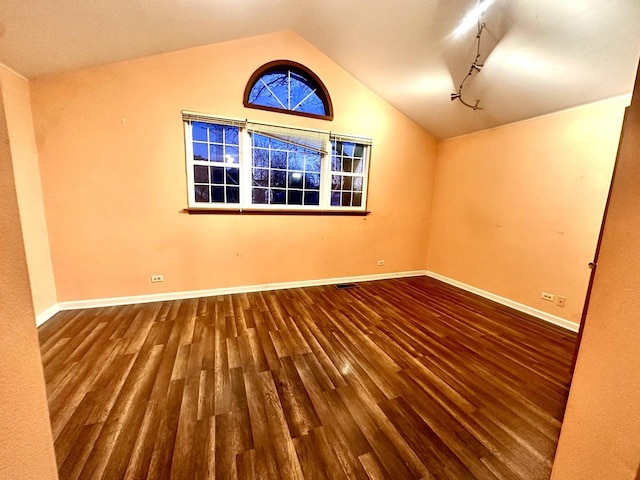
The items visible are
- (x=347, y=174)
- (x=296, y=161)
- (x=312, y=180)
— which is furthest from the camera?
(x=347, y=174)

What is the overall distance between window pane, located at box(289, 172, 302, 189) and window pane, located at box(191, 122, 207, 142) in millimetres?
1163

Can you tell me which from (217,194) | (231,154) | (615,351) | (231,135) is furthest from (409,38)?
(615,351)

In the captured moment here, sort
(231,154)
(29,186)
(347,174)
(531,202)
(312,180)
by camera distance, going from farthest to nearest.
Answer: (347,174)
(312,180)
(231,154)
(531,202)
(29,186)

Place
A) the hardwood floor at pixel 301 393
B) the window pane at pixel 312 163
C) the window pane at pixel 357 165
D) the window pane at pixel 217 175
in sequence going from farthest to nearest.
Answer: the window pane at pixel 357 165 < the window pane at pixel 312 163 < the window pane at pixel 217 175 < the hardwood floor at pixel 301 393

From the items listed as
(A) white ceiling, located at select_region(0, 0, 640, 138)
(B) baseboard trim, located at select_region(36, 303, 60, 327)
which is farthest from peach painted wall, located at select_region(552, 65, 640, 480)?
(B) baseboard trim, located at select_region(36, 303, 60, 327)

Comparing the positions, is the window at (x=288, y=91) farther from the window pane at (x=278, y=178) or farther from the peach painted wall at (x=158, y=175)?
the window pane at (x=278, y=178)

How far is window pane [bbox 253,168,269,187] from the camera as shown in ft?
11.1

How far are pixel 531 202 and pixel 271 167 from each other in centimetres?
326

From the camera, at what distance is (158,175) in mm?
2912

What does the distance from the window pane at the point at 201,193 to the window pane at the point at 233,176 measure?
289mm

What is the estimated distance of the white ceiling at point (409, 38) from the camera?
73.5 inches

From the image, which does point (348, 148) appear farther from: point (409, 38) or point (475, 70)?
point (475, 70)

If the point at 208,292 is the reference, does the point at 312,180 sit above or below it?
above

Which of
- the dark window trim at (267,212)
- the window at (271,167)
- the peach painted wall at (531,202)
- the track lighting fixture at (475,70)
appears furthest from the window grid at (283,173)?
the peach painted wall at (531,202)
